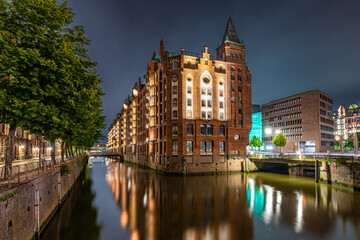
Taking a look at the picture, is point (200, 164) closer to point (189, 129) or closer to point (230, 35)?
point (189, 129)

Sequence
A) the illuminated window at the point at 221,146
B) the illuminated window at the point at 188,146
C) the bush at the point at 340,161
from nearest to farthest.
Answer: the bush at the point at 340,161 < the illuminated window at the point at 188,146 < the illuminated window at the point at 221,146

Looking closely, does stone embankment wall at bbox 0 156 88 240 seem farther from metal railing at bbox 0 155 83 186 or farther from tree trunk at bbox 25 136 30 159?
tree trunk at bbox 25 136 30 159

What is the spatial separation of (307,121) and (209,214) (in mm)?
104636

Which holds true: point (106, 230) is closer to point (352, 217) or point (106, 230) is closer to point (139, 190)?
point (139, 190)

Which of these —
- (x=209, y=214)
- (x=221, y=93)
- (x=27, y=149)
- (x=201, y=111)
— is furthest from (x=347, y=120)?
(x=27, y=149)

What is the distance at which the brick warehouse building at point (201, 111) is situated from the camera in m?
58.5

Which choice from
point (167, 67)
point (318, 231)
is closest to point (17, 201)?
point (318, 231)

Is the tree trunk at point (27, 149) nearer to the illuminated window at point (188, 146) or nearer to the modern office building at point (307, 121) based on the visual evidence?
the illuminated window at point (188, 146)

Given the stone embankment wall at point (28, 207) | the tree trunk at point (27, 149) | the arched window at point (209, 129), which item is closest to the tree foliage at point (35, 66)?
the stone embankment wall at point (28, 207)

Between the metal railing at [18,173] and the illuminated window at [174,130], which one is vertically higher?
the illuminated window at [174,130]

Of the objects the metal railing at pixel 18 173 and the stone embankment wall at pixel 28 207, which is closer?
the stone embankment wall at pixel 28 207

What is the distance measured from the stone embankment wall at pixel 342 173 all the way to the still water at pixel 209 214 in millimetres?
2091

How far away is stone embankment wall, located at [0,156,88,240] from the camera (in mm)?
11844

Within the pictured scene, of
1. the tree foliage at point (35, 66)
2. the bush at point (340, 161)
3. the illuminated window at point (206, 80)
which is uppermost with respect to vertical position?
the illuminated window at point (206, 80)
